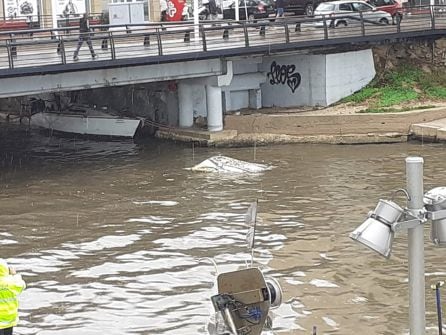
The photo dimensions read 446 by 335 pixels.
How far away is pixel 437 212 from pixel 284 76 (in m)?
28.8

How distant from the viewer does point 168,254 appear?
16906 millimetres

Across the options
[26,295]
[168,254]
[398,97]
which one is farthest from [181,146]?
[26,295]

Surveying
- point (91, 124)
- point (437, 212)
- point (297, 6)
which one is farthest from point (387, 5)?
point (437, 212)

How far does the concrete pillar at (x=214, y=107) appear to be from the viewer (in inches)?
1228

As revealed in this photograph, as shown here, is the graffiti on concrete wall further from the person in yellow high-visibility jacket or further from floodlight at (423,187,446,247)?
floodlight at (423,187,446,247)

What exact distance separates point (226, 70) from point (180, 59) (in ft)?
9.01

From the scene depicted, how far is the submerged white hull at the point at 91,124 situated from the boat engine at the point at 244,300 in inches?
1052

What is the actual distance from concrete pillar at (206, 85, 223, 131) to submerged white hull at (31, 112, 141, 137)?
3.40 metres

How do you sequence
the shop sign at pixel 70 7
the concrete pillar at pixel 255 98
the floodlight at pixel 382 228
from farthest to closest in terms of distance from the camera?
the shop sign at pixel 70 7 → the concrete pillar at pixel 255 98 → the floodlight at pixel 382 228

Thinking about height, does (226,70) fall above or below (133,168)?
above

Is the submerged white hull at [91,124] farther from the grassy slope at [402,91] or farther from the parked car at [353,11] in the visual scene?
the parked car at [353,11]

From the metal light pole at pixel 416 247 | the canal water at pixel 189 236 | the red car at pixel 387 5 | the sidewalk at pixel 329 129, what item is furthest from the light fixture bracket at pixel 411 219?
the red car at pixel 387 5

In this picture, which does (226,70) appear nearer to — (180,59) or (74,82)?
(180,59)

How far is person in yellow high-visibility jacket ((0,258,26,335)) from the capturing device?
8508 mm
